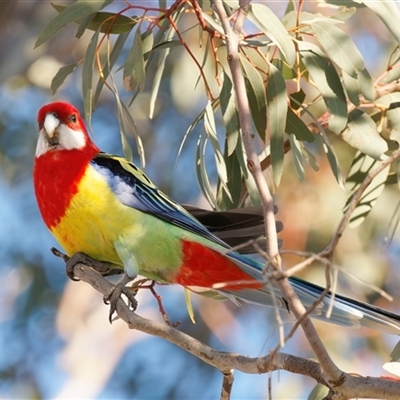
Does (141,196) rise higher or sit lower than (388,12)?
lower

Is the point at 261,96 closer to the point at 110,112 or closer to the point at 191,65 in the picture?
the point at 191,65

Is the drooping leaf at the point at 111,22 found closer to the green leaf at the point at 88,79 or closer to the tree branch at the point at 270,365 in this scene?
the green leaf at the point at 88,79

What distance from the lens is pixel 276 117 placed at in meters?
2.00

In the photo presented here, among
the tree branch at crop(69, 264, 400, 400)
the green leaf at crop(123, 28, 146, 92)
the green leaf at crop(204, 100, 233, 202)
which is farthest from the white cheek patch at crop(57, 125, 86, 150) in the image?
the tree branch at crop(69, 264, 400, 400)

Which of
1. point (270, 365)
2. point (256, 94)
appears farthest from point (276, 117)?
point (270, 365)

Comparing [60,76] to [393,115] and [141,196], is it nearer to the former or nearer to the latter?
[141,196]

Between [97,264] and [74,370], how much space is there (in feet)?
6.37

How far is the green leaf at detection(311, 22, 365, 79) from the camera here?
1989mm

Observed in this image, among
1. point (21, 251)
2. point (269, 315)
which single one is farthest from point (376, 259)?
point (21, 251)

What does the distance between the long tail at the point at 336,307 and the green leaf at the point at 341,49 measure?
0.53 metres

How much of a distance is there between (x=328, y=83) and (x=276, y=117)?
22 centimetres

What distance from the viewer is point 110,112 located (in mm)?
4461

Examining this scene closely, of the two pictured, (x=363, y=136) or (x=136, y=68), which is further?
(x=363, y=136)

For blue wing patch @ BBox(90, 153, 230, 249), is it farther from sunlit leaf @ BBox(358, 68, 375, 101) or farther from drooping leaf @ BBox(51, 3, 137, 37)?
sunlit leaf @ BBox(358, 68, 375, 101)
